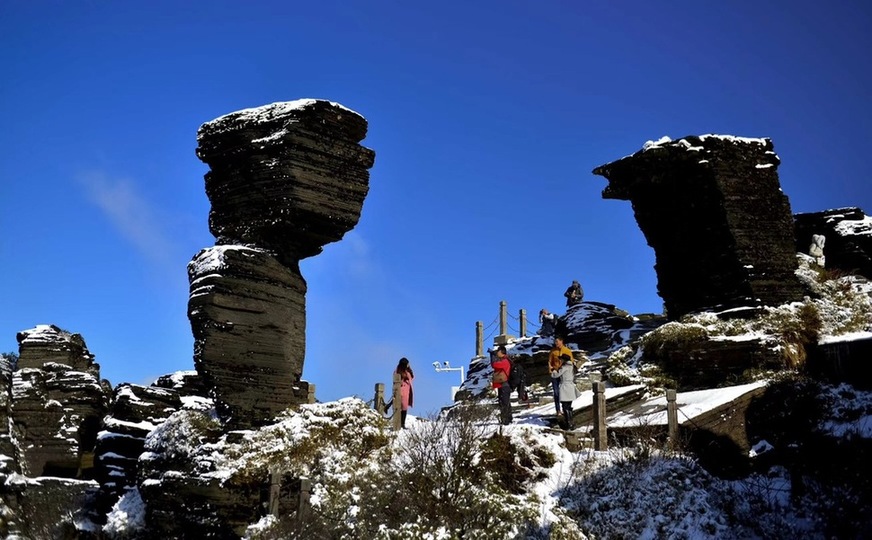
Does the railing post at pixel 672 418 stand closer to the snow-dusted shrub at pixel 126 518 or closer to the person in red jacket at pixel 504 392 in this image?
the person in red jacket at pixel 504 392

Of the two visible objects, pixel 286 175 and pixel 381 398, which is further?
pixel 381 398

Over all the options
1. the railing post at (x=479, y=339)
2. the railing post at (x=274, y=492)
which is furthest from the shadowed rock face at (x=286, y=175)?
the railing post at (x=479, y=339)

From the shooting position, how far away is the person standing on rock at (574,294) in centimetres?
3362

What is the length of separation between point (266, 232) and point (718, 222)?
14.3 metres

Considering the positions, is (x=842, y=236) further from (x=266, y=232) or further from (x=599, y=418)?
(x=266, y=232)

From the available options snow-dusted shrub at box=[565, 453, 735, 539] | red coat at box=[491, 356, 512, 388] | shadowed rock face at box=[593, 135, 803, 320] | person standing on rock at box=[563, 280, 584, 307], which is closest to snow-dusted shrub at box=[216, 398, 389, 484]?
red coat at box=[491, 356, 512, 388]

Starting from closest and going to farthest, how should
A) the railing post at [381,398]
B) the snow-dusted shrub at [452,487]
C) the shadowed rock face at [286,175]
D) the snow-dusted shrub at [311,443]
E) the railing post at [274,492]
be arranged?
1. the snow-dusted shrub at [452,487]
2. the railing post at [274,492]
3. the snow-dusted shrub at [311,443]
4. the shadowed rock face at [286,175]
5. the railing post at [381,398]

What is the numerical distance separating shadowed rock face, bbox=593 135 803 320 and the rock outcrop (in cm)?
599

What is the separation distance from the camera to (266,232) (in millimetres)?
18125

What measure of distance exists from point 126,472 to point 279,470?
5.06 meters

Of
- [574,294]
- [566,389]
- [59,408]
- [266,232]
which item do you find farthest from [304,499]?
[574,294]

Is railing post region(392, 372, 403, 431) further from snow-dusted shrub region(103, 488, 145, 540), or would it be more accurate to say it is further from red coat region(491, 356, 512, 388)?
snow-dusted shrub region(103, 488, 145, 540)

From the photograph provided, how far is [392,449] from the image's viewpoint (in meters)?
15.4

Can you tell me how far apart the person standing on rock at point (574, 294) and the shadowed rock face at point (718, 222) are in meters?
7.55
